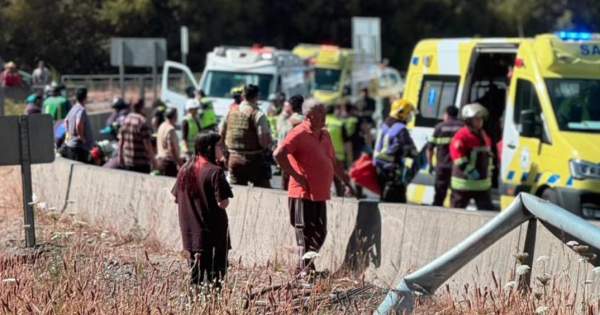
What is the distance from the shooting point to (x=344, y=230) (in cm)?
959

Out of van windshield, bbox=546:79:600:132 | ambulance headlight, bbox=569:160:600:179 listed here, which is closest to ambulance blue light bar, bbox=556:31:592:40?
van windshield, bbox=546:79:600:132

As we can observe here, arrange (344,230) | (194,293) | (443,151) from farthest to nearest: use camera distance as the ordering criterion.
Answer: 1. (443,151)
2. (344,230)
3. (194,293)

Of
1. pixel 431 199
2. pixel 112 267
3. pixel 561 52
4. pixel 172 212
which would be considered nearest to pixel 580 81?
pixel 561 52

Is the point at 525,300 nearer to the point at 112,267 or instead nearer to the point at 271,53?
the point at 112,267

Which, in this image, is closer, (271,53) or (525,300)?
(525,300)

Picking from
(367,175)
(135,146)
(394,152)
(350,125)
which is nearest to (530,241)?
(394,152)

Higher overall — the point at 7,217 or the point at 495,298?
the point at 495,298

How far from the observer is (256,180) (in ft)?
37.4

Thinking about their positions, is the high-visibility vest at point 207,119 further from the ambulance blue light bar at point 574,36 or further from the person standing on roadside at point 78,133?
the ambulance blue light bar at point 574,36

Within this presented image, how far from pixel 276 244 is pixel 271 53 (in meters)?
15.4

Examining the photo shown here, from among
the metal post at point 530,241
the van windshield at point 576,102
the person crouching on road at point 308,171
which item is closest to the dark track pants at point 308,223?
the person crouching on road at point 308,171

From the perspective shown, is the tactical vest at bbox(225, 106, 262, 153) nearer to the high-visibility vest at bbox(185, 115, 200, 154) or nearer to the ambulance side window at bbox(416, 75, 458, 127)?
the high-visibility vest at bbox(185, 115, 200, 154)

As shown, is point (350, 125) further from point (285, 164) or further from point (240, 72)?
point (285, 164)

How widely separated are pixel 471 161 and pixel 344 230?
9.08ft
